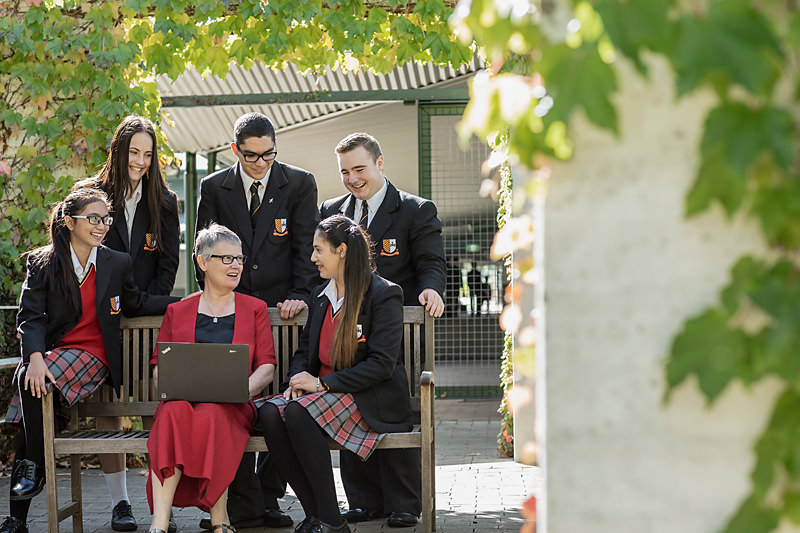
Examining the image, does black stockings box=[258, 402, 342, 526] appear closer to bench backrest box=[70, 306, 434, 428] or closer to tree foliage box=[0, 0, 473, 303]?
bench backrest box=[70, 306, 434, 428]

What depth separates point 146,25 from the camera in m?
6.77

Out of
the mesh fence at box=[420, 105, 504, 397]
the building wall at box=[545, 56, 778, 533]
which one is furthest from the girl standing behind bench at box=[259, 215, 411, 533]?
the mesh fence at box=[420, 105, 504, 397]

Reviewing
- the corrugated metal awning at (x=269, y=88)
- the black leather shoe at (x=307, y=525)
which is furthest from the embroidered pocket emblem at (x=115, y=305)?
the corrugated metal awning at (x=269, y=88)

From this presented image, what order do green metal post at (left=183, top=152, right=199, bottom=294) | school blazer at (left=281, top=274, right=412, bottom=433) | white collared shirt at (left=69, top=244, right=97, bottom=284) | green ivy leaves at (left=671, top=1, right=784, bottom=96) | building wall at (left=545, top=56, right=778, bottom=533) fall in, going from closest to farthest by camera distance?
1. green ivy leaves at (left=671, top=1, right=784, bottom=96)
2. building wall at (left=545, top=56, right=778, bottom=533)
3. school blazer at (left=281, top=274, right=412, bottom=433)
4. white collared shirt at (left=69, top=244, right=97, bottom=284)
5. green metal post at (left=183, top=152, right=199, bottom=294)

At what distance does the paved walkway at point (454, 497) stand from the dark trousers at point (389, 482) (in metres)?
0.12

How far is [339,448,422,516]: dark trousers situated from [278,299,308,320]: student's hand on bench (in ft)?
2.66

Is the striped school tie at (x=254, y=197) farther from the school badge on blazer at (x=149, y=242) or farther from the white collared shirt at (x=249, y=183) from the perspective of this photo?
the school badge on blazer at (x=149, y=242)

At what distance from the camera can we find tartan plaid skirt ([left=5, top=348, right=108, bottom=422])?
15.3 ft

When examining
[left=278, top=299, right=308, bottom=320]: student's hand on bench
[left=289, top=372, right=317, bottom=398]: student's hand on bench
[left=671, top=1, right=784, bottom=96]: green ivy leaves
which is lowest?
[left=289, top=372, right=317, bottom=398]: student's hand on bench

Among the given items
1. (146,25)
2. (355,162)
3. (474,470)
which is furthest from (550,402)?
(146,25)

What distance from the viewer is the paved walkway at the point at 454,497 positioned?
492 cm

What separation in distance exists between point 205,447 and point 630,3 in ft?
10.8

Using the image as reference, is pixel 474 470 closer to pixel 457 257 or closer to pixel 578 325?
pixel 457 257

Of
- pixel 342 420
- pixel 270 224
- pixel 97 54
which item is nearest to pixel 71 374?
pixel 270 224
